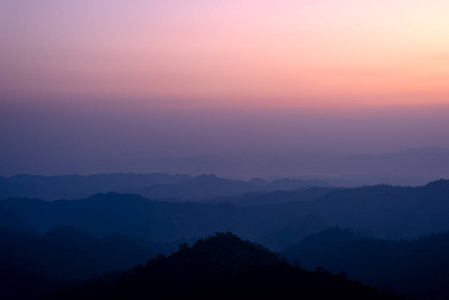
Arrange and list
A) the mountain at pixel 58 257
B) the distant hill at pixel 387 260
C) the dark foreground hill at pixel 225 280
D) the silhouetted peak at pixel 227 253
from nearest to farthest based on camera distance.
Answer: the dark foreground hill at pixel 225 280 < the silhouetted peak at pixel 227 253 < the distant hill at pixel 387 260 < the mountain at pixel 58 257

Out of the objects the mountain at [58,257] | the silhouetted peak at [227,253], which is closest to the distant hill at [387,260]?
the silhouetted peak at [227,253]

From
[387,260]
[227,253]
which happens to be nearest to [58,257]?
[227,253]

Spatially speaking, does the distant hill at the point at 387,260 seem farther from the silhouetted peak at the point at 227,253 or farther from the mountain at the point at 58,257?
the mountain at the point at 58,257

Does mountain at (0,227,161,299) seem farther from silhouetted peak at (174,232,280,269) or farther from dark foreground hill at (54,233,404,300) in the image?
silhouetted peak at (174,232,280,269)

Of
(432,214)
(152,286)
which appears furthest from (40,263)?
(432,214)

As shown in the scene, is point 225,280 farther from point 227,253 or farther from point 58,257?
point 58,257

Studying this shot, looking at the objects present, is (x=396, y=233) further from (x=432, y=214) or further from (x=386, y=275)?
(x=386, y=275)
